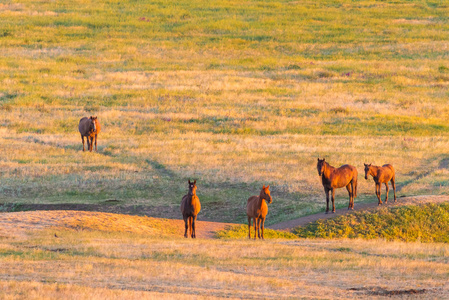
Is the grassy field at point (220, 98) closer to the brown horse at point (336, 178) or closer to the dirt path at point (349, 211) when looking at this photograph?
the dirt path at point (349, 211)

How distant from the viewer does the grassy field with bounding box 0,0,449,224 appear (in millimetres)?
33094

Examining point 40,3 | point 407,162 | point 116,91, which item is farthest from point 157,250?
point 40,3

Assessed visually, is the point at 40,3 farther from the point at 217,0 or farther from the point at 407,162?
the point at 407,162

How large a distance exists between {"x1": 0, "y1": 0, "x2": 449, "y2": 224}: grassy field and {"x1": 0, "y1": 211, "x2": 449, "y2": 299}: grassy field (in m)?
7.12

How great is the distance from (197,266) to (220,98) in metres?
45.0

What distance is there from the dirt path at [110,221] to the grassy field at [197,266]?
0.13 meters

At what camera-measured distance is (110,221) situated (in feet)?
81.4

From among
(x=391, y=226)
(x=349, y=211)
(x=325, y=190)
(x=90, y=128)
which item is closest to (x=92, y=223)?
(x=325, y=190)

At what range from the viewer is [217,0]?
11650cm

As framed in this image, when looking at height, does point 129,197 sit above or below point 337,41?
below

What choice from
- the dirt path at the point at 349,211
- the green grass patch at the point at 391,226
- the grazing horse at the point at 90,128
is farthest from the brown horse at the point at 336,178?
the grazing horse at the point at 90,128

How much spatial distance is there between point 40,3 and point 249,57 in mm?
45749

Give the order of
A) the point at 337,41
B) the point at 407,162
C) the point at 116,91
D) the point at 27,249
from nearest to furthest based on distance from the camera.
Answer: the point at 27,249 → the point at 407,162 → the point at 116,91 → the point at 337,41

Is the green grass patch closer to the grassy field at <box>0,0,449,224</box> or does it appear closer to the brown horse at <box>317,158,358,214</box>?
the brown horse at <box>317,158,358,214</box>
